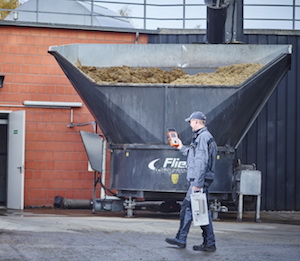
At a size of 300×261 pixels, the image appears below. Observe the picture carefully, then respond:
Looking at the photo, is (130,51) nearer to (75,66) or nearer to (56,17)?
(75,66)

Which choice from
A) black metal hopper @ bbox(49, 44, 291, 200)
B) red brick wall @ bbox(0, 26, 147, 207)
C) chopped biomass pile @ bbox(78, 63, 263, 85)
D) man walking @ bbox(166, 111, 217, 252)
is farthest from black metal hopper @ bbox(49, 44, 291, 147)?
man walking @ bbox(166, 111, 217, 252)

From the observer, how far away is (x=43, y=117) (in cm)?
1739

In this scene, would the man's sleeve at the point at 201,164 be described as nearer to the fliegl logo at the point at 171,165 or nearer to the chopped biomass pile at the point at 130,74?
the fliegl logo at the point at 171,165

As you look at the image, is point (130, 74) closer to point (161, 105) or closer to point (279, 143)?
point (161, 105)

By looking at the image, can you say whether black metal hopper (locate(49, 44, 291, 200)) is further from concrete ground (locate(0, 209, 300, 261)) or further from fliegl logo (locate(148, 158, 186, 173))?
concrete ground (locate(0, 209, 300, 261))

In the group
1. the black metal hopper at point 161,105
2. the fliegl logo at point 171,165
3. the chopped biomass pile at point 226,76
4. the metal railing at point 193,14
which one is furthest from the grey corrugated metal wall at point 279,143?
the fliegl logo at point 171,165

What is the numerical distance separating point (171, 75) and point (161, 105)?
3.12ft

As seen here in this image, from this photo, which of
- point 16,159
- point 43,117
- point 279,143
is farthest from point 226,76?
point 16,159

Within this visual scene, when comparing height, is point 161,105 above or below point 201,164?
above

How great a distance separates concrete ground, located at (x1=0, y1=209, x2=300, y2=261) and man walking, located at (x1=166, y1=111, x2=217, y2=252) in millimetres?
161

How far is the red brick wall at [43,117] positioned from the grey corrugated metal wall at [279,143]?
260 cm

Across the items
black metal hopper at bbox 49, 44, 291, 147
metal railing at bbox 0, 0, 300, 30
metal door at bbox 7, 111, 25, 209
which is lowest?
metal door at bbox 7, 111, 25, 209

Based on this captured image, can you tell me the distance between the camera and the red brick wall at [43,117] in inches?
682

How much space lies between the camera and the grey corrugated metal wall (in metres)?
17.9
